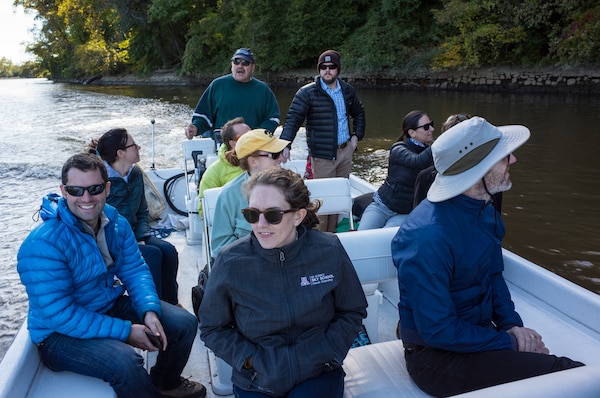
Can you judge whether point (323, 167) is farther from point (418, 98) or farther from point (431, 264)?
point (418, 98)

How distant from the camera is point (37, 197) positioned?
7.90 m

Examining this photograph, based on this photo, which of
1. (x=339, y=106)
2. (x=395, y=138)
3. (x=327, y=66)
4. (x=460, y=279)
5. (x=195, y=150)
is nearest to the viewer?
(x=460, y=279)

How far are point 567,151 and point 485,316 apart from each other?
893 cm

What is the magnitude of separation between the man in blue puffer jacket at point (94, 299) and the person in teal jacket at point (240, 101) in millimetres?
2345

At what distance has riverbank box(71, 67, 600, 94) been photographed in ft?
56.6

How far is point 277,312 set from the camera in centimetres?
176

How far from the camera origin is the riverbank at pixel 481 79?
679 inches

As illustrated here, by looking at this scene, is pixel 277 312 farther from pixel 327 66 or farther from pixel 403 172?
pixel 327 66

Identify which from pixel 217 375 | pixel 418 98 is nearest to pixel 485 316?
pixel 217 375

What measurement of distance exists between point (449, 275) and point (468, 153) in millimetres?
452

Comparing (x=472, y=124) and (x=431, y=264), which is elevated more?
(x=472, y=124)

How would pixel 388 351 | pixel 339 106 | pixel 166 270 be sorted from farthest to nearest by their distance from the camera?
pixel 339 106 < pixel 166 270 < pixel 388 351

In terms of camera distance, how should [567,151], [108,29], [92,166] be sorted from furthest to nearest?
[108,29] → [567,151] → [92,166]

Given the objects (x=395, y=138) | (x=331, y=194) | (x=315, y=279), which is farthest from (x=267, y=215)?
(x=395, y=138)
